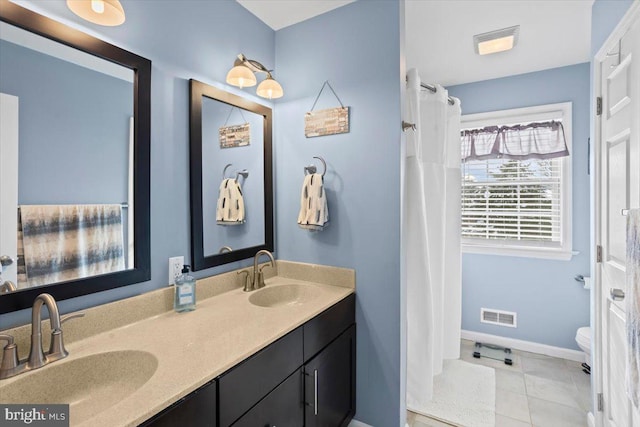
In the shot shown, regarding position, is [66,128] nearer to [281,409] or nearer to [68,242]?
[68,242]

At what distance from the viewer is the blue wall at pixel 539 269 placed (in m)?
2.64

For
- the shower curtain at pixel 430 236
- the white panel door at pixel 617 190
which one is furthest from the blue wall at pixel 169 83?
the white panel door at pixel 617 190

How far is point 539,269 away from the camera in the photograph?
9.14ft

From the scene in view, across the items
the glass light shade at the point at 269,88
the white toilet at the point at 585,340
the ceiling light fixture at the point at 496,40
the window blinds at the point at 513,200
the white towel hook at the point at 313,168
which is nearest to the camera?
Result: the glass light shade at the point at 269,88

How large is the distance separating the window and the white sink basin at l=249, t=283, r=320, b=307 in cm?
197

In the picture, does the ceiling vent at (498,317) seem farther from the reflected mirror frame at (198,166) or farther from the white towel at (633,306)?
the reflected mirror frame at (198,166)

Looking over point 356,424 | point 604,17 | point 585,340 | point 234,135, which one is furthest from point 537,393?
point 234,135

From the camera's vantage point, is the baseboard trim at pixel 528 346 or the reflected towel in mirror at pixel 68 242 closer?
the reflected towel in mirror at pixel 68 242

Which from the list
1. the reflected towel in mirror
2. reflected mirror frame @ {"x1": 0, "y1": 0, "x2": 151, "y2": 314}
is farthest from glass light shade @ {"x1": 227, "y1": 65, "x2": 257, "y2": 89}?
the reflected towel in mirror

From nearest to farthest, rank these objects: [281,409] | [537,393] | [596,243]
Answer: [281,409] → [596,243] → [537,393]

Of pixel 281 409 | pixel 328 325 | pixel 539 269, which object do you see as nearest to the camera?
pixel 281 409

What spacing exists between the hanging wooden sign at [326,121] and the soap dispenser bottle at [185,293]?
3.58 feet

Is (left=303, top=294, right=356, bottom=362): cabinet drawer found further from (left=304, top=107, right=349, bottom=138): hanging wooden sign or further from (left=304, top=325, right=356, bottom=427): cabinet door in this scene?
(left=304, top=107, right=349, bottom=138): hanging wooden sign

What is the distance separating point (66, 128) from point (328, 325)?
4.52 feet
